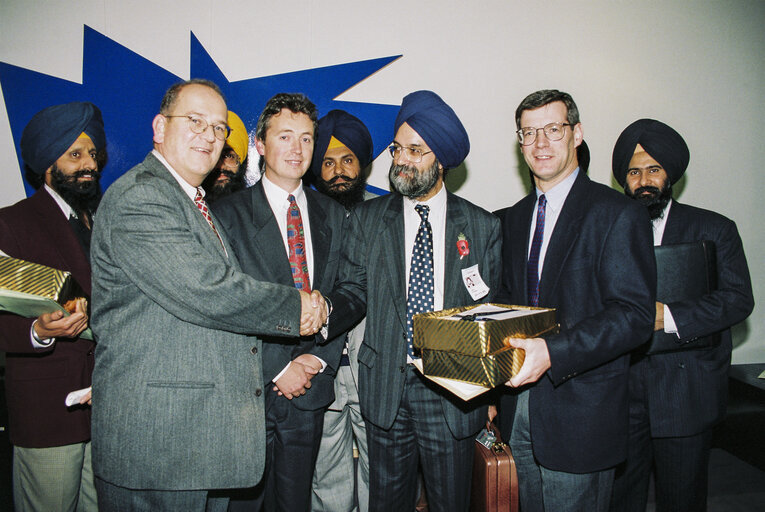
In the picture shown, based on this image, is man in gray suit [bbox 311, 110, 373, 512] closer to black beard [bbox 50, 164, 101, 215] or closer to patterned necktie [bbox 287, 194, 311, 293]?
patterned necktie [bbox 287, 194, 311, 293]

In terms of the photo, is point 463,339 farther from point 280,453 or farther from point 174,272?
point 280,453

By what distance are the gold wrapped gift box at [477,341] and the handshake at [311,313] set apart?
0.52 m

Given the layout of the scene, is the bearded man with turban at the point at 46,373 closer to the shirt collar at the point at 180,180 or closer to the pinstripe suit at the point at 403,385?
the shirt collar at the point at 180,180

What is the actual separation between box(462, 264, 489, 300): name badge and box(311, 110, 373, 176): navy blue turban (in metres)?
1.57

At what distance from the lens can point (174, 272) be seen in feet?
4.87

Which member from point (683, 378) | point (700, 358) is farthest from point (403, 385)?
point (700, 358)

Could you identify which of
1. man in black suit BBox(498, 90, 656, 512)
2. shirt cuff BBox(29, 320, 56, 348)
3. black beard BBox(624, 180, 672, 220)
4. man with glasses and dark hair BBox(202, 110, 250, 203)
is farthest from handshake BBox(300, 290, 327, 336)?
black beard BBox(624, 180, 672, 220)

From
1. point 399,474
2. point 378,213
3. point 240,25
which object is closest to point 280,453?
point 399,474

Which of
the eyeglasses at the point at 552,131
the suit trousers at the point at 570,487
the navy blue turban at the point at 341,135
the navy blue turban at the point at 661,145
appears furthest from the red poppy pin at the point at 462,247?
the navy blue turban at the point at 341,135

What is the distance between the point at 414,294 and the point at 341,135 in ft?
5.32

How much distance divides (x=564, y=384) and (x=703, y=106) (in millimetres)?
4021

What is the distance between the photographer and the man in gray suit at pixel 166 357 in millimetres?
1474

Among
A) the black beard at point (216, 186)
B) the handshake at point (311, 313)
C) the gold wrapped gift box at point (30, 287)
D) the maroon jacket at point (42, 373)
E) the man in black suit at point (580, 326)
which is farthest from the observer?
the black beard at point (216, 186)

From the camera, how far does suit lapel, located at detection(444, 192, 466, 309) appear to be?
2.09 metres
